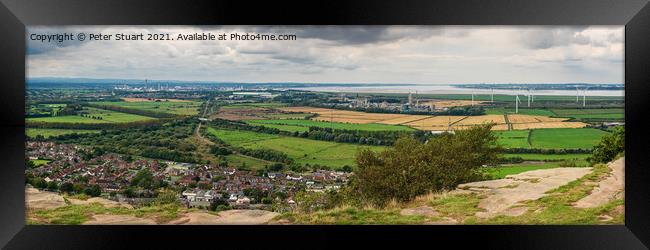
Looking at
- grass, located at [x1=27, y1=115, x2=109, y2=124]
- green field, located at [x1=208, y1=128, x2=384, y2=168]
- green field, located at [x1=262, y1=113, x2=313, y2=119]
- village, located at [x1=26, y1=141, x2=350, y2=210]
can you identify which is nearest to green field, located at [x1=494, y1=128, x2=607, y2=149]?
green field, located at [x1=208, y1=128, x2=384, y2=168]

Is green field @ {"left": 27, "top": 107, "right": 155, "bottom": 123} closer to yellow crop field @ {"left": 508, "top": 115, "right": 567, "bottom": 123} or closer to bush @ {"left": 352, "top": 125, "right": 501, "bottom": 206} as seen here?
bush @ {"left": 352, "top": 125, "right": 501, "bottom": 206}

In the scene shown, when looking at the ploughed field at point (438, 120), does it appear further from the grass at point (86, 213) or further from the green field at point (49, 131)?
the green field at point (49, 131)

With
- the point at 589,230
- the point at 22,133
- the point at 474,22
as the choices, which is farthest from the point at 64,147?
the point at 589,230

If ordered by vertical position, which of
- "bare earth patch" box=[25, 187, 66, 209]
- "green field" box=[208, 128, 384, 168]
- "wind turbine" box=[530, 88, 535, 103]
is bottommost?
"bare earth patch" box=[25, 187, 66, 209]

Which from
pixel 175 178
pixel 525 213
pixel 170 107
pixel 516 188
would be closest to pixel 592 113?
pixel 516 188

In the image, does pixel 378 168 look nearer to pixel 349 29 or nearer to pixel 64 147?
pixel 349 29

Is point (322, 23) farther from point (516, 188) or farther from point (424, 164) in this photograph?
point (516, 188)

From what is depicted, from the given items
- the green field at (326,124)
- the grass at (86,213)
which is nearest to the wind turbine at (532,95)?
the green field at (326,124)
